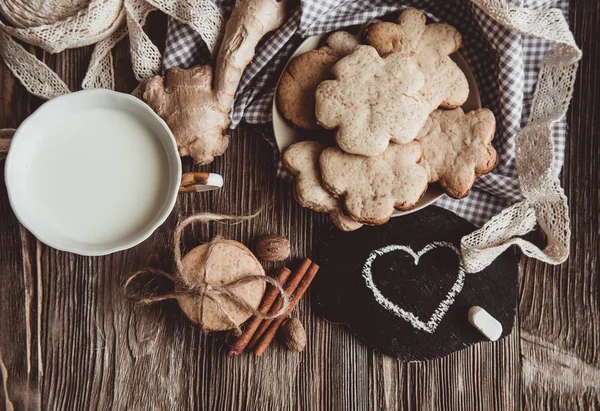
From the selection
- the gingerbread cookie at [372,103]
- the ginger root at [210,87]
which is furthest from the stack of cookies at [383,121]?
the ginger root at [210,87]

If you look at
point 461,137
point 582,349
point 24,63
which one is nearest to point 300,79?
point 461,137

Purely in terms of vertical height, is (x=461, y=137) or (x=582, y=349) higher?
(x=461, y=137)

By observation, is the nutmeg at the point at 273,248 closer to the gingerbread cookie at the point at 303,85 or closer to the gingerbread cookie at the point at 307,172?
the gingerbread cookie at the point at 307,172

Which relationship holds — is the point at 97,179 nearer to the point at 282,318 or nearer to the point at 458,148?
the point at 282,318

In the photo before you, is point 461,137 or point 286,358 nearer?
point 461,137

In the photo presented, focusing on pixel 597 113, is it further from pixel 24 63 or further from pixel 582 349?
pixel 24 63
